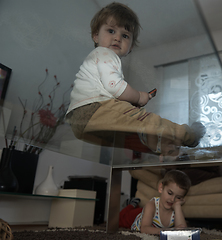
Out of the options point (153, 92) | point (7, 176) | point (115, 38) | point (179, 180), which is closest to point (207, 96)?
point (153, 92)

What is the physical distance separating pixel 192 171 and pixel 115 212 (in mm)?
411

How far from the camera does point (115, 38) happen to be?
1.62ft

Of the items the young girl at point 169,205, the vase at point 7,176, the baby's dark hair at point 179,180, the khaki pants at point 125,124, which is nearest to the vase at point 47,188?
the vase at point 7,176

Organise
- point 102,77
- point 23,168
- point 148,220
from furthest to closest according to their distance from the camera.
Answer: point 23,168 → point 148,220 → point 102,77

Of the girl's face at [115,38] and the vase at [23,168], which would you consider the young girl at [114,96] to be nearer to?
the girl's face at [115,38]

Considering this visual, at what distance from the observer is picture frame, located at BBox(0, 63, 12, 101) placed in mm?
524

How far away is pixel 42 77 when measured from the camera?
55 cm

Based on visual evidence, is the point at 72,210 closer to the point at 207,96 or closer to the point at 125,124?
the point at 125,124

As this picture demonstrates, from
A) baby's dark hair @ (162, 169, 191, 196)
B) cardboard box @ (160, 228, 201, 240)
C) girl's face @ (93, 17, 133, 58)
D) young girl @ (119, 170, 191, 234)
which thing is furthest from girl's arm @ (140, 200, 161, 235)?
girl's face @ (93, 17, 133, 58)

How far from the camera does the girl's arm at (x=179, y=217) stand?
881 mm

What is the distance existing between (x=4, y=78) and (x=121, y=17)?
30 centimetres

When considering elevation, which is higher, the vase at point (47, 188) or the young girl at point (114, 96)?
the young girl at point (114, 96)

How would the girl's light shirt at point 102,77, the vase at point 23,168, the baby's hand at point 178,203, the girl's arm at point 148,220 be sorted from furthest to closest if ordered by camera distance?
the vase at point 23,168 → the baby's hand at point 178,203 → the girl's arm at point 148,220 → the girl's light shirt at point 102,77

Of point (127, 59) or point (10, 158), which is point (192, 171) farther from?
point (10, 158)
